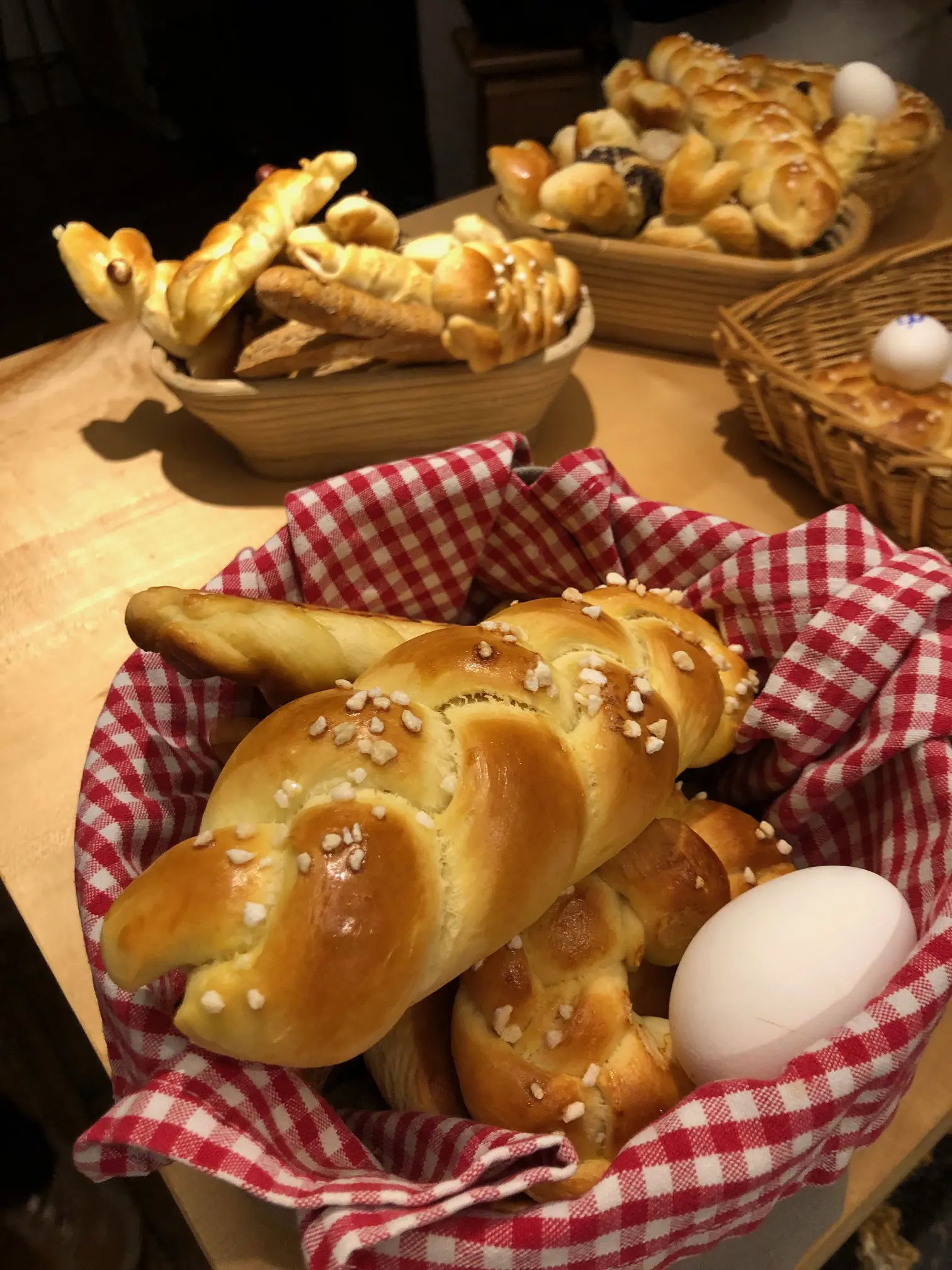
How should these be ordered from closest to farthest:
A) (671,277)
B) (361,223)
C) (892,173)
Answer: (361,223)
(671,277)
(892,173)

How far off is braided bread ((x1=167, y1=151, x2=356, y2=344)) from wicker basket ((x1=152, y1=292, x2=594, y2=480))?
0.06 meters

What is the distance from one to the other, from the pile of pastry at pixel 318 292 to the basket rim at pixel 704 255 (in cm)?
10

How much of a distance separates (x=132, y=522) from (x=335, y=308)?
12.2 inches

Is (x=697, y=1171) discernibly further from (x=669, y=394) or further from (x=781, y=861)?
(x=669, y=394)

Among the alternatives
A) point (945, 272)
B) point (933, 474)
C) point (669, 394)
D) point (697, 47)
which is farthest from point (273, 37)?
point (933, 474)

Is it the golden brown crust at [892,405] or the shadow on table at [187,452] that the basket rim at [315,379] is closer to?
the shadow on table at [187,452]

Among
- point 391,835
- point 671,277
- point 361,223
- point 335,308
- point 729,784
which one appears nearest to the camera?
point 391,835

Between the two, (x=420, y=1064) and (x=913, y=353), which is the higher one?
(x=913, y=353)

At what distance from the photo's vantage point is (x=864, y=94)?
121cm

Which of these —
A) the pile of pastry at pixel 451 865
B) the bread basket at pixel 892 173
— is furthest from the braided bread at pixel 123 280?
the bread basket at pixel 892 173

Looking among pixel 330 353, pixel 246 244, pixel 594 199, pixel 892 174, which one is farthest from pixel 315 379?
pixel 892 174

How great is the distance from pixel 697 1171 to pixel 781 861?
251 mm

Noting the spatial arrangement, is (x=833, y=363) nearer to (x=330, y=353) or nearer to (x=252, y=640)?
(x=330, y=353)

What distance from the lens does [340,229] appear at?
90 centimetres
